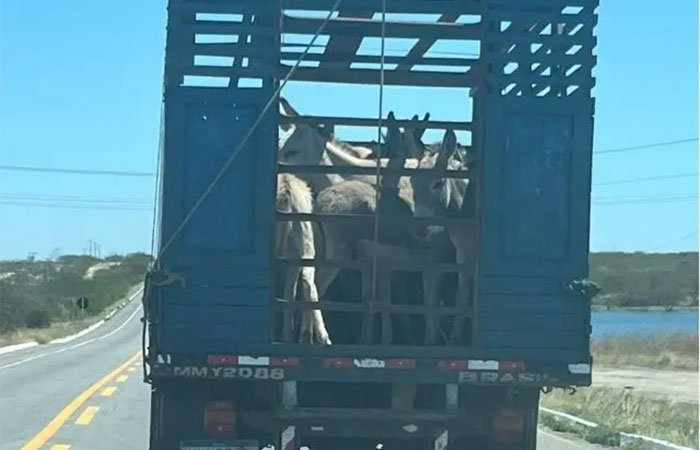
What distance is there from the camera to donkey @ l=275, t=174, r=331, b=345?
26.2ft

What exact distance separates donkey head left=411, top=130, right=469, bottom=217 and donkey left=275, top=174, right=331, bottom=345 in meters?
0.78

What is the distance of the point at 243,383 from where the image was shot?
316 inches

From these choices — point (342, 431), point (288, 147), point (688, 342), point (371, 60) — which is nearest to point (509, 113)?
point (371, 60)

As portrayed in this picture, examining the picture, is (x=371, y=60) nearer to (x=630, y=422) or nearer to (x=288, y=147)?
(x=288, y=147)

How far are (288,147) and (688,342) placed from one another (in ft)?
150

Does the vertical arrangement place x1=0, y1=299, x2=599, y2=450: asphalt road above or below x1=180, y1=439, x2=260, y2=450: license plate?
below

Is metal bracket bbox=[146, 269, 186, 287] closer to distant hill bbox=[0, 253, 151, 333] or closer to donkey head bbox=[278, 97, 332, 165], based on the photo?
donkey head bbox=[278, 97, 332, 165]

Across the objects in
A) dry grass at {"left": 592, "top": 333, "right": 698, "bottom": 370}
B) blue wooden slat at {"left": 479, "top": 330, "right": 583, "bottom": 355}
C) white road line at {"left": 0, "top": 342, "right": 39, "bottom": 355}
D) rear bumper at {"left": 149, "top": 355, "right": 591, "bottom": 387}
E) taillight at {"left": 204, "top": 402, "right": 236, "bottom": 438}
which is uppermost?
blue wooden slat at {"left": 479, "top": 330, "right": 583, "bottom": 355}

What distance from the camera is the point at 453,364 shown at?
759 cm

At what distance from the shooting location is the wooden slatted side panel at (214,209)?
7.50 m

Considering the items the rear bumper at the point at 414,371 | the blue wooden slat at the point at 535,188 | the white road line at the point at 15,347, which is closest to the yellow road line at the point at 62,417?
the rear bumper at the point at 414,371

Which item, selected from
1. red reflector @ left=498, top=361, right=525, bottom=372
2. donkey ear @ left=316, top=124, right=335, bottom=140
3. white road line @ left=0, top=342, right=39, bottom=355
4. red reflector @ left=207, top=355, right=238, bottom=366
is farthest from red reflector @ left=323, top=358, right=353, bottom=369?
white road line @ left=0, top=342, right=39, bottom=355

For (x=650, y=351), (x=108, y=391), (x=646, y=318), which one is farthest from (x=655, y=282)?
(x=108, y=391)

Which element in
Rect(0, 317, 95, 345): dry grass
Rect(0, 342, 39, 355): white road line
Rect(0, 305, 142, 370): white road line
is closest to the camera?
Rect(0, 305, 142, 370): white road line
